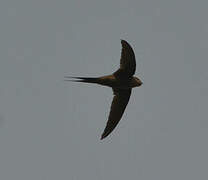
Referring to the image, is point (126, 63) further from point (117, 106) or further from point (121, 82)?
point (117, 106)

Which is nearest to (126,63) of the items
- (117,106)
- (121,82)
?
(121,82)

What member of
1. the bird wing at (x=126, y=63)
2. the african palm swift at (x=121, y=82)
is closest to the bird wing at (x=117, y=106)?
the african palm swift at (x=121, y=82)

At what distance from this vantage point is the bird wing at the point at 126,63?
2718cm

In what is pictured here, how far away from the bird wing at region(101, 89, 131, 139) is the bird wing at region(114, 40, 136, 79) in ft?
4.34

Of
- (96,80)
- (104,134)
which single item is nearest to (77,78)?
(96,80)

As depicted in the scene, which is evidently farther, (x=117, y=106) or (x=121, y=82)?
(x=117, y=106)

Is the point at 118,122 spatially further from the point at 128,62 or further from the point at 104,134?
the point at 128,62

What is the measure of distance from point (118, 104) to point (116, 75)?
1662mm

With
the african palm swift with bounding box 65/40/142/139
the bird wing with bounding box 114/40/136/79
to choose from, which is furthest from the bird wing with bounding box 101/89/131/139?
the bird wing with bounding box 114/40/136/79

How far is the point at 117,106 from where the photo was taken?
2925 centimetres

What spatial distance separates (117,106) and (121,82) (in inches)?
53.6

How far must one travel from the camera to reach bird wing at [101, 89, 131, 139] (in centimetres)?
2903

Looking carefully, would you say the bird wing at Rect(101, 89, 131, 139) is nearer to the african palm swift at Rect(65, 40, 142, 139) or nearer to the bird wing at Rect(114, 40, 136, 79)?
the african palm swift at Rect(65, 40, 142, 139)

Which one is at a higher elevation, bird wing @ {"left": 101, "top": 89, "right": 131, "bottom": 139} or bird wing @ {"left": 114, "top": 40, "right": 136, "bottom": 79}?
bird wing @ {"left": 114, "top": 40, "right": 136, "bottom": 79}
